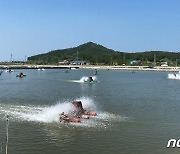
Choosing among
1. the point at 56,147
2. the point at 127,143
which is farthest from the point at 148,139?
the point at 56,147

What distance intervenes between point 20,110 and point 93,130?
36.0 feet

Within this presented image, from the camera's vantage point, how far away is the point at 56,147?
67.5 ft

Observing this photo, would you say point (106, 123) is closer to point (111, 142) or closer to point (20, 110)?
point (111, 142)

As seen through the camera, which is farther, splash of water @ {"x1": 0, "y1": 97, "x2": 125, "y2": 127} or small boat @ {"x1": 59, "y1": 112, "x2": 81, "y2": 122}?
splash of water @ {"x1": 0, "y1": 97, "x2": 125, "y2": 127}

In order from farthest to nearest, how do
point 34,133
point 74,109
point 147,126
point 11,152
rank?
1. point 74,109
2. point 147,126
3. point 34,133
4. point 11,152

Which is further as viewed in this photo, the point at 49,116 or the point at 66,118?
the point at 49,116

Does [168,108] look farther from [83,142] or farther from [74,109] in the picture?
[83,142]

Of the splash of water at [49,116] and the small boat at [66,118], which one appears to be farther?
the splash of water at [49,116]

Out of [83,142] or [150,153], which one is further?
[83,142]

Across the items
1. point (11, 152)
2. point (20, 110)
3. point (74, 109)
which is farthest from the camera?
point (20, 110)

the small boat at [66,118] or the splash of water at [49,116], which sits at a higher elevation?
the small boat at [66,118]

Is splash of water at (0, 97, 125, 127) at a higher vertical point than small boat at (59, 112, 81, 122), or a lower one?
lower

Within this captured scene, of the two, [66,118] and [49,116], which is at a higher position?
[66,118]

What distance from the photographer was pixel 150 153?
19.7 meters
